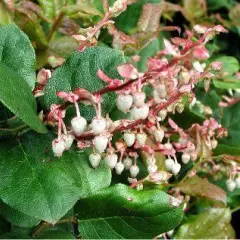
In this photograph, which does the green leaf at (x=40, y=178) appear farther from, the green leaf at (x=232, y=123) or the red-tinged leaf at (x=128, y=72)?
the green leaf at (x=232, y=123)

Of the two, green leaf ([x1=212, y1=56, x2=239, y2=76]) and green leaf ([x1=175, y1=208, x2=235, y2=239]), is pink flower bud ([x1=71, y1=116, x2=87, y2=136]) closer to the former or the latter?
green leaf ([x1=175, y1=208, x2=235, y2=239])

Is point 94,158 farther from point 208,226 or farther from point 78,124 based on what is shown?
point 208,226

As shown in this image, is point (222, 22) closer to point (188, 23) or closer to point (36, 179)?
point (188, 23)

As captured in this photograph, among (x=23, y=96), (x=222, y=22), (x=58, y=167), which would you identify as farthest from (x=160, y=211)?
(x=222, y=22)

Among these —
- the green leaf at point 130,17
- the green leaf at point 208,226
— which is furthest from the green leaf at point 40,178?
the green leaf at point 130,17

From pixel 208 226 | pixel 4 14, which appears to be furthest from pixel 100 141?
pixel 208 226

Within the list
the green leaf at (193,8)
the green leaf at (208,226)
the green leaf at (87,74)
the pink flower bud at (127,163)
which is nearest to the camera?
the green leaf at (87,74)
